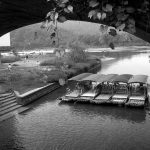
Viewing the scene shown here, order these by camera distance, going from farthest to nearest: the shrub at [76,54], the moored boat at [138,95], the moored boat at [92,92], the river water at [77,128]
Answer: the shrub at [76,54]
the moored boat at [92,92]
the moored boat at [138,95]
the river water at [77,128]

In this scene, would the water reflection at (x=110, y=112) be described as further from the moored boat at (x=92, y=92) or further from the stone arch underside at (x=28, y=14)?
the stone arch underside at (x=28, y=14)

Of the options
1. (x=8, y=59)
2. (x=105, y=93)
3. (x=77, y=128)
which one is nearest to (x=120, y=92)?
(x=105, y=93)

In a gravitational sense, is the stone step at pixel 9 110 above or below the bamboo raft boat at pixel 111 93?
below

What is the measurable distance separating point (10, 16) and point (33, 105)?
2674cm

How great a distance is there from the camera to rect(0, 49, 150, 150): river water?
2255cm

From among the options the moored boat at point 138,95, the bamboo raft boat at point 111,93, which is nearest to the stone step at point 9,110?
the bamboo raft boat at point 111,93

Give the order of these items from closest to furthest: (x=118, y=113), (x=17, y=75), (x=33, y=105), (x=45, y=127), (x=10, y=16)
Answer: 1. (x=10, y=16)
2. (x=45, y=127)
3. (x=118, y=113)
4. (x=33, y=105)
5. (x=17, y=75)

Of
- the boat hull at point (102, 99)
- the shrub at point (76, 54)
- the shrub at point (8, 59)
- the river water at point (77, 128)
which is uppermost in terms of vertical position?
the shrub at point (76, 54)

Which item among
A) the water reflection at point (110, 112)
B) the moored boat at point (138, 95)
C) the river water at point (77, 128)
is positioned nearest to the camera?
the river water at point (77, 128)

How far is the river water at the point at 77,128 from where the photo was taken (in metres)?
22.5

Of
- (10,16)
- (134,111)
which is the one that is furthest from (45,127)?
(10,16)

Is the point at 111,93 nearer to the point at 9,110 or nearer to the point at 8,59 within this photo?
the point at 9,110

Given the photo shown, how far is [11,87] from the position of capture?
40.7 metres

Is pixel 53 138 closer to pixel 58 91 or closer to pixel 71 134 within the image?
pixel 71 134
